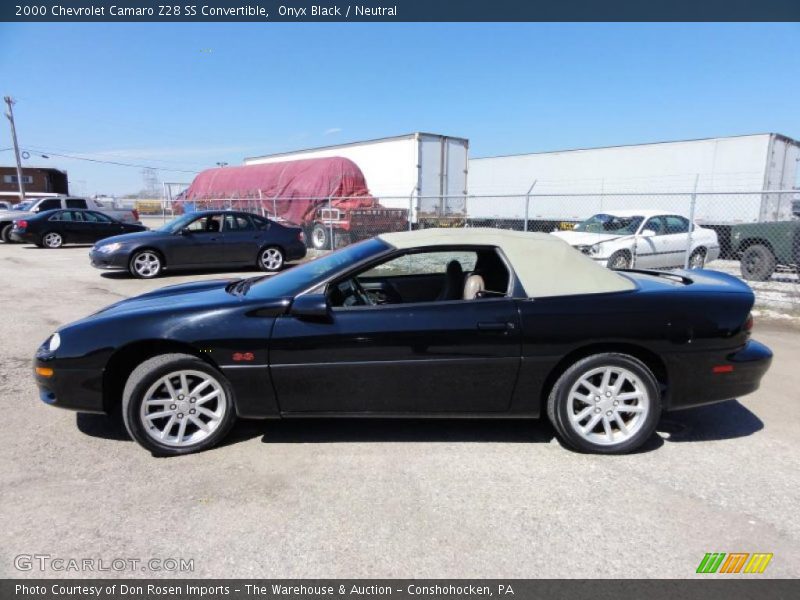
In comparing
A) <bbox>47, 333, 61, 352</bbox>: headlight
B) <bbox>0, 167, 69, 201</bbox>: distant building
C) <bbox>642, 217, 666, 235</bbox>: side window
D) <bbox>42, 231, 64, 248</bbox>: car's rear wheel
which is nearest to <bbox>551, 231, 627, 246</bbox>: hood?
<bbox>642, 217, 666, 235</bbox>: side window

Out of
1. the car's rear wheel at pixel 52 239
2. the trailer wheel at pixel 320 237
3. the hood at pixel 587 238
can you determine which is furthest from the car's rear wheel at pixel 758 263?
the car's rear wheel at pixel 52 239

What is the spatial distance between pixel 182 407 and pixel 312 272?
1197 mm

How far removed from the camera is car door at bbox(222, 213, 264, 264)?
→ 36.9 ft

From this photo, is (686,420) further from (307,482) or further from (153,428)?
(153,428)

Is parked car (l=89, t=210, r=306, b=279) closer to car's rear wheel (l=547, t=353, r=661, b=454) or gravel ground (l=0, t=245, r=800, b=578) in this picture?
gravel ground (l=0, t=245, r=800, b=578)

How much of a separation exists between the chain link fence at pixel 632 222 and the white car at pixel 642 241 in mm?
20

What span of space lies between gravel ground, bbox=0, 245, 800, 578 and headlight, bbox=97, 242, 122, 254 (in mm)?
7087

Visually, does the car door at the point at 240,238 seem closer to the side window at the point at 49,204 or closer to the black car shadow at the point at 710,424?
the black car shadow at the point at 710,424

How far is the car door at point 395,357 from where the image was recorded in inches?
127

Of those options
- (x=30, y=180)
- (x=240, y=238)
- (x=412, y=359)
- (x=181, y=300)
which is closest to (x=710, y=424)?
(x=412, y=359)

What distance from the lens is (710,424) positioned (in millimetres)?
3834
